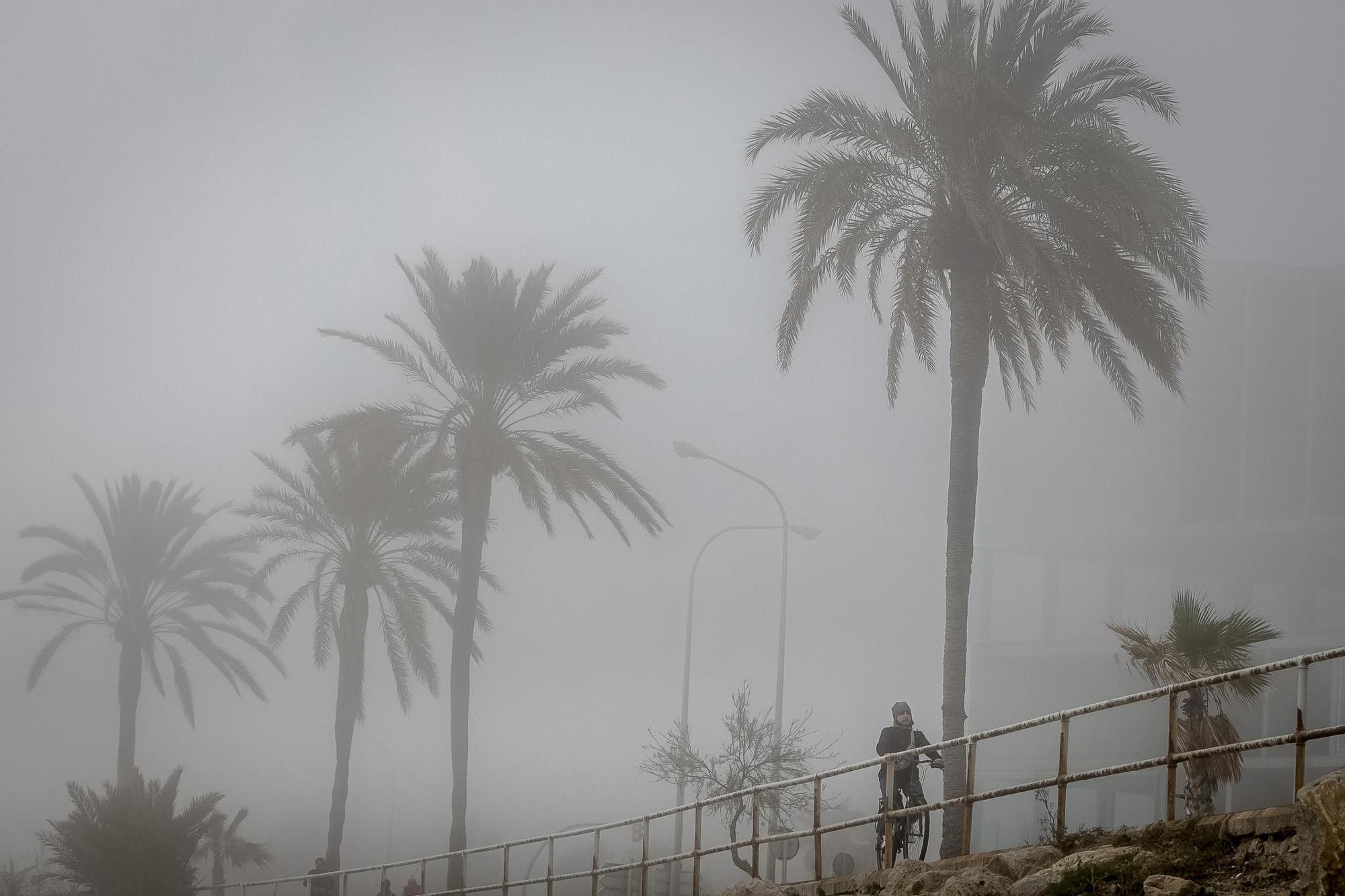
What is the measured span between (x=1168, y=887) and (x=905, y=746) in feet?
19.3

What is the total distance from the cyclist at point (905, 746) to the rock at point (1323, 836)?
6.79 m

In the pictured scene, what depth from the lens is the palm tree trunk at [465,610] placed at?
27000mm

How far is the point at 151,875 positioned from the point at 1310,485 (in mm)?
34046

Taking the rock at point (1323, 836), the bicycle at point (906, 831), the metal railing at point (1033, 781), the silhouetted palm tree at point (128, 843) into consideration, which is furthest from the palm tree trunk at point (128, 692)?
the rock at point (1323, 836)

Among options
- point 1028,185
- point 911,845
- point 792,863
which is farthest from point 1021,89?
point 792,863

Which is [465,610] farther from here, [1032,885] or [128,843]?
[1032,885]

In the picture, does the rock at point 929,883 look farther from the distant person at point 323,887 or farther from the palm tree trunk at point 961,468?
the distant person at point 323,887

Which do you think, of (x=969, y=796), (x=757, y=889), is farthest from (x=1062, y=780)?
(x=757, y=889)

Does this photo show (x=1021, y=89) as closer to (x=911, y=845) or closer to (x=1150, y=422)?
(x=911, y=845)

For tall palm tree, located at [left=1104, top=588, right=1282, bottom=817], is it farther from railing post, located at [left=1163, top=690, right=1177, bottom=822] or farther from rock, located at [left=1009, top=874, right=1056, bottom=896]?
rock, located at [left=1009, top=874, right=1056, bottom=896]

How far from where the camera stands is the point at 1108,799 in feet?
138

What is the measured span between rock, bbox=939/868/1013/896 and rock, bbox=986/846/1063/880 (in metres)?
0.22

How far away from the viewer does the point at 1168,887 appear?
7.37 metres

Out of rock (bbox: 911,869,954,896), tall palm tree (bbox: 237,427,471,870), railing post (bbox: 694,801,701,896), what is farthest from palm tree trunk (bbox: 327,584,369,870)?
rock (bbox: 911,869,954,896)
